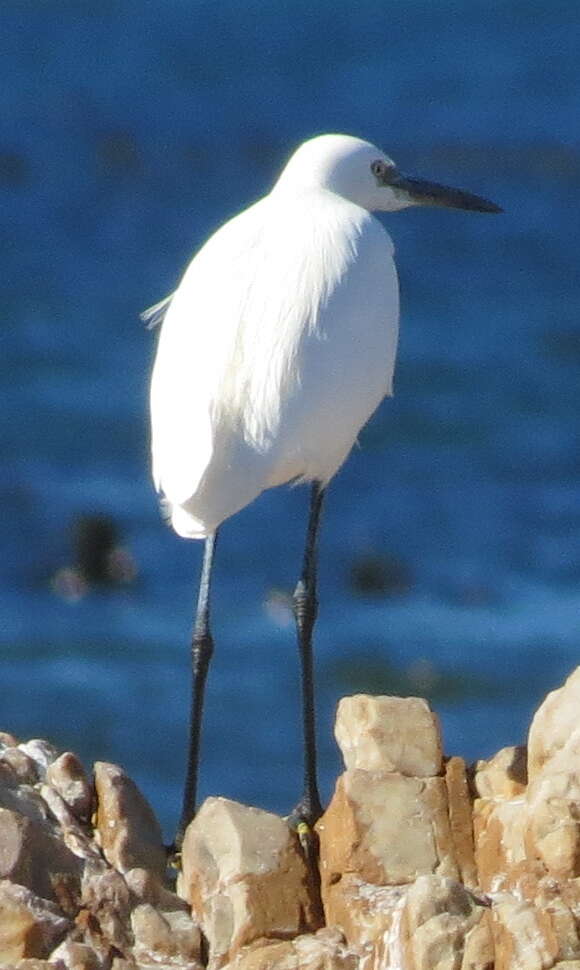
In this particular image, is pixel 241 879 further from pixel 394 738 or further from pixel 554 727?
pixel 554 727

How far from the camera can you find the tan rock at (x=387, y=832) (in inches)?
206

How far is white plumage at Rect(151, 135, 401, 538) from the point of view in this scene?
19.1 ft

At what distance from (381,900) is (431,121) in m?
13.6

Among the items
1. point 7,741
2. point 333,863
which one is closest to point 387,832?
point 333,863

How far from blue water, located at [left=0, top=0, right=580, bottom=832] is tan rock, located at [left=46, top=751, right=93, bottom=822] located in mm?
4215

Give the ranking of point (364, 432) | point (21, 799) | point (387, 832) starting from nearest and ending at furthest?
1. point (387, 832)
2. point (21, 799)
3. point (364, 432)

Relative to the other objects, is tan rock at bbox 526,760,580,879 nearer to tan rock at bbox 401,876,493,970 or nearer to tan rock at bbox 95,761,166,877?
tan rock at bbox 401,876,493,970

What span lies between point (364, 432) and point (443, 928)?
10.0m

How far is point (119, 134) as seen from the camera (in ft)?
61.2

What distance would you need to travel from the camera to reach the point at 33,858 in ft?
16.8

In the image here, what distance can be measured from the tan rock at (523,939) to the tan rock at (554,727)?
2.06 feet

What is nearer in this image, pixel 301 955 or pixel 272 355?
pixel 301 955

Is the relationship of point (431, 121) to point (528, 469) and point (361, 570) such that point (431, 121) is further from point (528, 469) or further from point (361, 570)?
point (361, 570)

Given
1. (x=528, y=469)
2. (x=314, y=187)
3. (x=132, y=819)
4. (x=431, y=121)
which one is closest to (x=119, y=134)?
(x=431, y=121)
